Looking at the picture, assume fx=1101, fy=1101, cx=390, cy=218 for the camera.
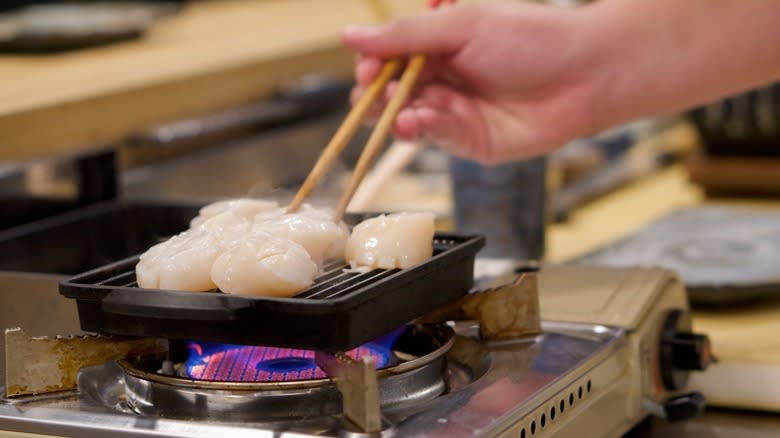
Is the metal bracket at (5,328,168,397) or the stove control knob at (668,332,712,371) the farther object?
the stove control knob at (668,332,712,371)

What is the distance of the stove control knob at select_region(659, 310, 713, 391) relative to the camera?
1365 millimetres

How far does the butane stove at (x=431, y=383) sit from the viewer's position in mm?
983

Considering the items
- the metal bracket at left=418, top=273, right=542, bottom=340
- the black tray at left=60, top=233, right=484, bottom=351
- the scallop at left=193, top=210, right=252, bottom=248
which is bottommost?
the metal bracket at left=418, top=273, right=542, bottom=340

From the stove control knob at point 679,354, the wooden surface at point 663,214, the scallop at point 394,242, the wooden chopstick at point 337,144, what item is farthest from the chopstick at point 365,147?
the wooden surface at point 663,214

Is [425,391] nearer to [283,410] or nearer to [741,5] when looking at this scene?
[283,410]

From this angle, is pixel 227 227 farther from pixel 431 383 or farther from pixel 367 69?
pixel 367 69

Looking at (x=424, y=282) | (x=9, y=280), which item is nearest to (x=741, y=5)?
(x=424, y=282)

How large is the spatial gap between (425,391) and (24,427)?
0.38m

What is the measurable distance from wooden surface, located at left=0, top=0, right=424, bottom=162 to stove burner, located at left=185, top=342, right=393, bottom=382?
725 mm

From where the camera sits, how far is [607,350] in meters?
1.24

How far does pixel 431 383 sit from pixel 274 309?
0.22m

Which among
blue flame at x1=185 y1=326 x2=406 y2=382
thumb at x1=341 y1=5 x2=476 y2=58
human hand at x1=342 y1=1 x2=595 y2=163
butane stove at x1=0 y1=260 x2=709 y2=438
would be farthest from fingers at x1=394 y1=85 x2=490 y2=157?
blue flame at x1=185 y1=326 x2=406 y2=382

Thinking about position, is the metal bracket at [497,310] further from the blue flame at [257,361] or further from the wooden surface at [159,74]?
the wooden surface at [159,74]

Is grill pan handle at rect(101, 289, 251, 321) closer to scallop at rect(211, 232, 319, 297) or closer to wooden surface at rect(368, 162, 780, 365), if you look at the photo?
scallop at rect(211, 232, 319, 297)
